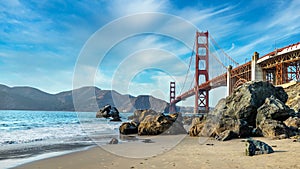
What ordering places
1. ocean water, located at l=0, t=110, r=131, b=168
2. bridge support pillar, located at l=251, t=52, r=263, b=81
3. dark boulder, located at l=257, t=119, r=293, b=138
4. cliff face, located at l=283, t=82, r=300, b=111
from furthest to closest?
bridge support pillar, located at l=251, t=52, r=263, b=81, cliff face, located at l=283, t=82, r=300, b=111, dark boulder, located at l=257, t=119, r=293, b=138, ocean water, located at l=0, t=110, r=131, b=168

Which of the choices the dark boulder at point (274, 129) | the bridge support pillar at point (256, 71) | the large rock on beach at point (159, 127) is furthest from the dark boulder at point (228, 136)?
the bridge support pillar at point (256, 71)

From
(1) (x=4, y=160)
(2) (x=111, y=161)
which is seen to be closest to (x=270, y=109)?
(2) (x=111, y=161)

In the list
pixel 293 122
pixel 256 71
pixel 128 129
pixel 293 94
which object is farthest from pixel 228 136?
pixel 256 71

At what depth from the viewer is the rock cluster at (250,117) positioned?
1151 centimetres

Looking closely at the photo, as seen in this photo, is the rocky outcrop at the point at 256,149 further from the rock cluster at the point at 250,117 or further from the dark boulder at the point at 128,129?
the dark boulder at the point at 128,129

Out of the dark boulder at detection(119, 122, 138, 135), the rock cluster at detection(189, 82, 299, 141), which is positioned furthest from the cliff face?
the dark boulder at detection(119, 122, 138, 135)

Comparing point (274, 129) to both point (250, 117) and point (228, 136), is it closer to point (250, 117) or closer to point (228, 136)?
point (228, 136)

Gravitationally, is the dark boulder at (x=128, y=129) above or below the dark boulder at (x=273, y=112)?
below

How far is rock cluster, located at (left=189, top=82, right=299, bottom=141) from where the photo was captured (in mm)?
11508

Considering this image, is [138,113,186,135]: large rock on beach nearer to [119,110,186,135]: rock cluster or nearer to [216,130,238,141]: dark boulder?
[119,110,186,135]: rock cluster

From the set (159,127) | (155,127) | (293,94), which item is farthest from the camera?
(293,94)

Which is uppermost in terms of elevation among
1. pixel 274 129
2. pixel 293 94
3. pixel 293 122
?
pixel 293 94

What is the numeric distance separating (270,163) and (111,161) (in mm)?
4199

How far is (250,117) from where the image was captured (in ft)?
47.3
